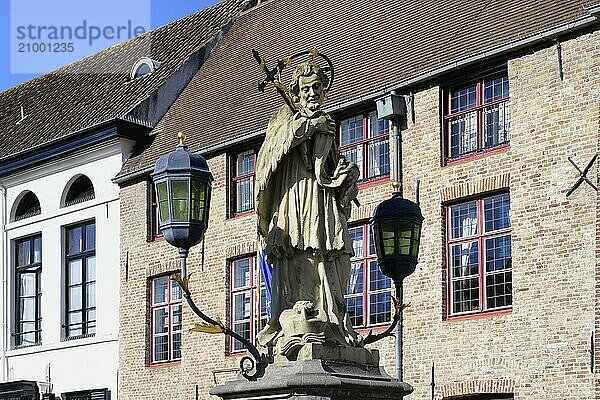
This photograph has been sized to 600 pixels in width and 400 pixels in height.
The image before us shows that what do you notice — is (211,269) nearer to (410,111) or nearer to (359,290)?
(359,290)

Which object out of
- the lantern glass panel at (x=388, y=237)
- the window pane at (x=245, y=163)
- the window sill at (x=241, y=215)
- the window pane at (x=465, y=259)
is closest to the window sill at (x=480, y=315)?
the window pane at (x=465, y=259)

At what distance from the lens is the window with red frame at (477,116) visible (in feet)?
67.0

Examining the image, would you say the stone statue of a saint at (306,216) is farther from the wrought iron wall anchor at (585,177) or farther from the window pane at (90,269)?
the window pane at (90,269)

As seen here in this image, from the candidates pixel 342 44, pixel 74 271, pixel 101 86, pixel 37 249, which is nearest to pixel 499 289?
pixel 342 44

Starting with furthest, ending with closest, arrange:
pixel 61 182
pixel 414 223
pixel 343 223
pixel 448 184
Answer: pixel 61 182, pixel 448 184, pixel 414 223, pixel 343 223

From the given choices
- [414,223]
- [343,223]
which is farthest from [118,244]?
[343,223]

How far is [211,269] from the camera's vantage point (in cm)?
2577

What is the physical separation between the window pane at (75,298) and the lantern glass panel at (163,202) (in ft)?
67.5

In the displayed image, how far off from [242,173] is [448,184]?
5.71 meters

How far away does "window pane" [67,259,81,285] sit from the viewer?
29612mm

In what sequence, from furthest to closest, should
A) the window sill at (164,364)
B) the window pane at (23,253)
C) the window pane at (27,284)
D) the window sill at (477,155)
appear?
the window pane at (23,253) → the window pane at (27,284) → the window sill at (164,364) → the window sill at (477,155)

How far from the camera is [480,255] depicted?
2041 centimetres

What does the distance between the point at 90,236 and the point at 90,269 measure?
0.76 metres

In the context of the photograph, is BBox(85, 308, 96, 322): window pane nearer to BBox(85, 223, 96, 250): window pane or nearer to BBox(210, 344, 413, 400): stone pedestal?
BBox(85, 223, 96, 250): window pane
